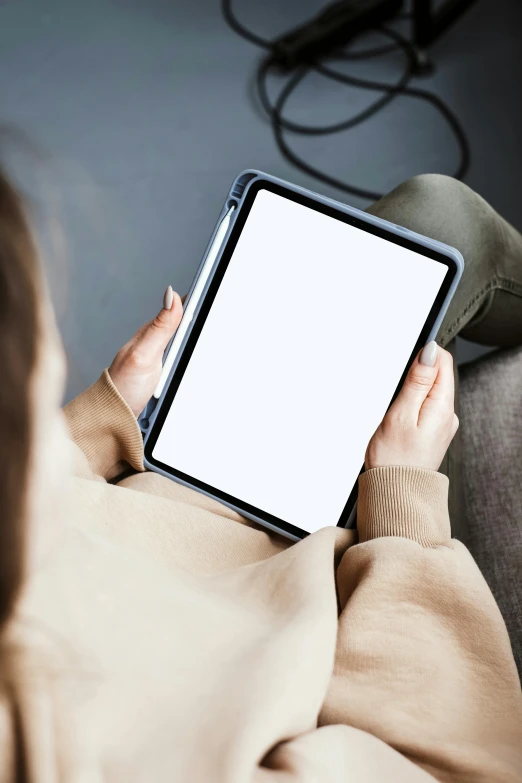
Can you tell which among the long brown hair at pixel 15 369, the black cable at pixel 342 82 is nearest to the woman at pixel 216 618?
the long brown hair at pixel 15 369

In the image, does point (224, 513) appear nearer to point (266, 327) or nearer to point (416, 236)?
point (266, 327)

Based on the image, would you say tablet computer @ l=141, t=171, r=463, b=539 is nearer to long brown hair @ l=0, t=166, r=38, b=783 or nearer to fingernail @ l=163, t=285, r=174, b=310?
fingernail @ l=163, t=285, r=174, b=310

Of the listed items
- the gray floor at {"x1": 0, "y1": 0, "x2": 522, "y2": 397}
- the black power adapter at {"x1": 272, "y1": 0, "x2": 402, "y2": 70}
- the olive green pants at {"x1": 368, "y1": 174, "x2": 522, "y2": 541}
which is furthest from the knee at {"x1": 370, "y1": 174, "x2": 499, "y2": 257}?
the black power adapter at {"x1": 272, "y1": 0, "x2": 402, "y2": 70}

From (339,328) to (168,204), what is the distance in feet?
2.21

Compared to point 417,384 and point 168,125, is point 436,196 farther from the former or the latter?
point 168,125

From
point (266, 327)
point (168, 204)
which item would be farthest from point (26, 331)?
point (168, 204)

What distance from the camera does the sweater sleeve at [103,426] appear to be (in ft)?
2.01

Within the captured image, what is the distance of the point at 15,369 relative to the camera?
31 centimetres

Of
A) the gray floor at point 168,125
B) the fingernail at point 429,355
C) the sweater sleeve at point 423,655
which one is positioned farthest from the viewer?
the gray floor at point 168,125

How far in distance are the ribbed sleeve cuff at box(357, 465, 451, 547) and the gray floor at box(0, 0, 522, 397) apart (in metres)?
0.54

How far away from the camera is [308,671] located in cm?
44

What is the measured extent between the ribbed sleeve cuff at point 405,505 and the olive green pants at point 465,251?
0.29 ft

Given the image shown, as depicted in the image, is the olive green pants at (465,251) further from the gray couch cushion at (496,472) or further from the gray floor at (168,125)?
the gray floor at (168,125)

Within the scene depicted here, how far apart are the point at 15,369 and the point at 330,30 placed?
3.73ft
